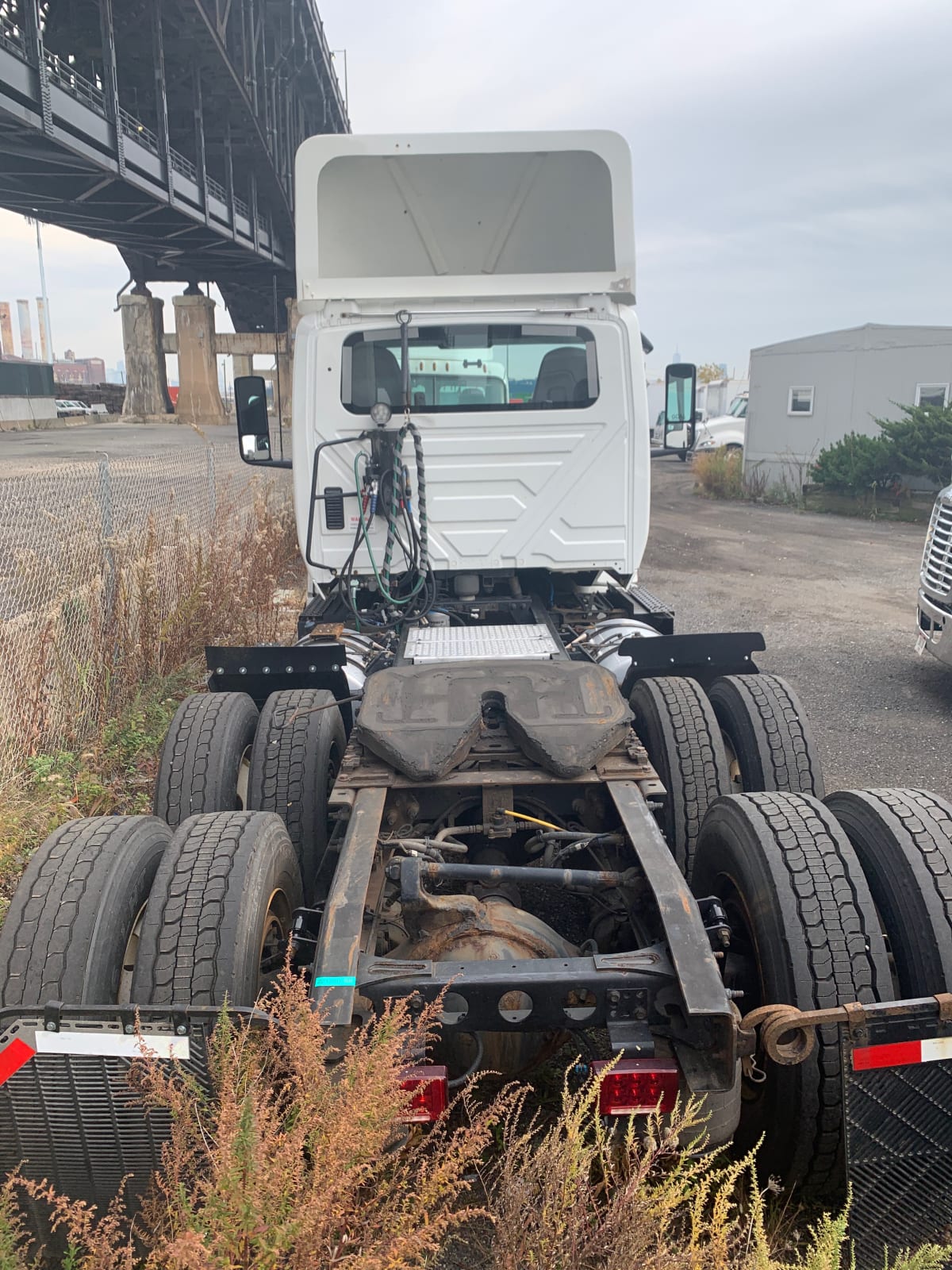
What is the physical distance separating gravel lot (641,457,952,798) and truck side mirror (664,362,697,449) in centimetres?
236

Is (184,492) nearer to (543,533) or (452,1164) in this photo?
(543,533)

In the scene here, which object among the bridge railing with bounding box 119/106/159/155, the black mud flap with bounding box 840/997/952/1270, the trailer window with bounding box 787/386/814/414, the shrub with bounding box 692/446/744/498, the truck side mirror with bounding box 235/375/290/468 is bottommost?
the black mud flap with bounding box 840/997/952/1270

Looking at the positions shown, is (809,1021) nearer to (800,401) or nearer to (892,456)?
(892,456)

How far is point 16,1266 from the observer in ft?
6.72

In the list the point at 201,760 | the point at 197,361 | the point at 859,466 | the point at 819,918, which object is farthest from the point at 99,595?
the point at 197,361

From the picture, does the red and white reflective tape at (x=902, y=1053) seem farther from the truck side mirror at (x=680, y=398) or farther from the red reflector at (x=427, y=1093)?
the truck side mirror at (x=680, y=398)

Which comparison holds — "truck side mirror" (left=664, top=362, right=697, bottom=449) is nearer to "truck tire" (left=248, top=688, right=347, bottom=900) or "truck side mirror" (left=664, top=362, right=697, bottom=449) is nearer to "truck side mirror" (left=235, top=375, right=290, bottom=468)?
"truck side mirror" (left=235, top=375, right=290, bottom=468)

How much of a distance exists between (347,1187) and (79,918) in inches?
43.2

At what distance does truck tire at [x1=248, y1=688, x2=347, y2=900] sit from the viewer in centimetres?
370

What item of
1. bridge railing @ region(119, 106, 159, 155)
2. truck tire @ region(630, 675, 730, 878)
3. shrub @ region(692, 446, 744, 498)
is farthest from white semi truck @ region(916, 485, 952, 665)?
shrub @ region(692, 446, 744, 498)

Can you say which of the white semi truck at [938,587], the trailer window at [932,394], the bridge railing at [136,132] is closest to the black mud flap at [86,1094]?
the white semi truck at [938,587]

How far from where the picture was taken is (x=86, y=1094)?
83.6 inches

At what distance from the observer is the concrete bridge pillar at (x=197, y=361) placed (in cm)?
2912

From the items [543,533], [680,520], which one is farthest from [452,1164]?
[680,520]
